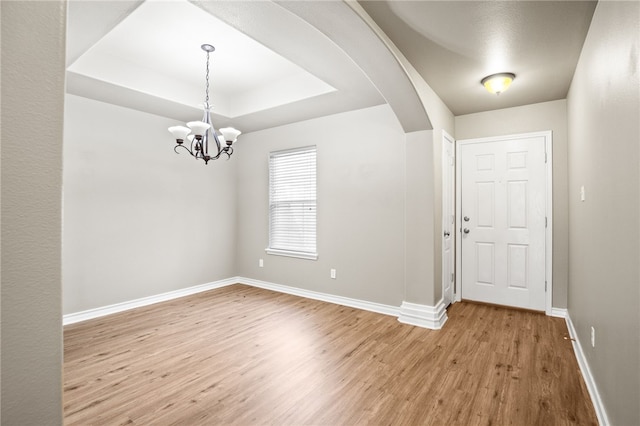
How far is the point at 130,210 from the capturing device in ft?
13.4

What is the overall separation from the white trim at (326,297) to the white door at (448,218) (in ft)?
2.34

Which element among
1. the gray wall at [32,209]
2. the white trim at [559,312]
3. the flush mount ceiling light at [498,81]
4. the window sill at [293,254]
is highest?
the flush mount ceiling light at [498,81]

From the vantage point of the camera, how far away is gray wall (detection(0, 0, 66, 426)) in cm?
63

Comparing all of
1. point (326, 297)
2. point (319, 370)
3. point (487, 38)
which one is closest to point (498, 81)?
point (487, 38)

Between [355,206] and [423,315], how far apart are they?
1.54 meters

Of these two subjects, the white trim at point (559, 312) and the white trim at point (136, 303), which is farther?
the white trim at point (559, 312)

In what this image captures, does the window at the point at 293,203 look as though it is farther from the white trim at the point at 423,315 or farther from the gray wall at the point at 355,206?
the white trim at the point at 423,315

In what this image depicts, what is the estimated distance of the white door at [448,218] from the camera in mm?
3848

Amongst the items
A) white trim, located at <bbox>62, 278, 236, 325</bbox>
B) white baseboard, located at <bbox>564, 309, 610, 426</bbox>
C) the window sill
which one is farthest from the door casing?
white trim, located at <bbox>62, 278, 236, 325</bbox>

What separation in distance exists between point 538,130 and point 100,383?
504cm

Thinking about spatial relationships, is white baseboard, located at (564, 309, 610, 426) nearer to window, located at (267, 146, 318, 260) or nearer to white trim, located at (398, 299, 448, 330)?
white trim, located at (398, 299, 448, 330)

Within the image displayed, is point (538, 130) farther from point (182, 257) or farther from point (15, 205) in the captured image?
point (182, 257)

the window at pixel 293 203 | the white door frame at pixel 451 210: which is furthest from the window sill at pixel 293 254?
the white door frame at pixel 451 210

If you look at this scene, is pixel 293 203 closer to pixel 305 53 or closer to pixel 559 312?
pixel 305 53
